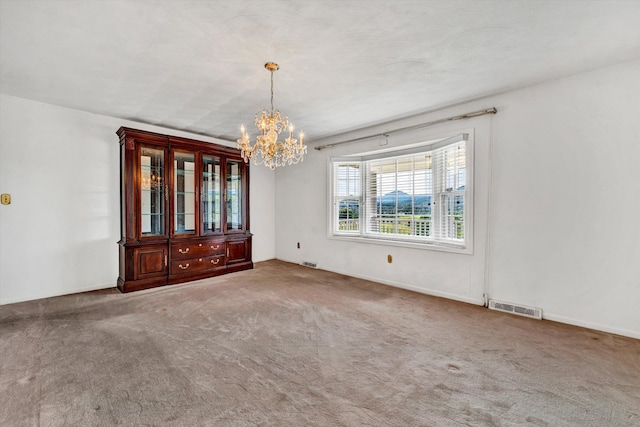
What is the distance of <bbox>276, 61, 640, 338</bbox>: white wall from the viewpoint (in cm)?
266

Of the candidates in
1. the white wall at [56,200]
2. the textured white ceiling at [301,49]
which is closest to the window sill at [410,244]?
the textured white ceiling at [301,49]

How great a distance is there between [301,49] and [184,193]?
3.20 m

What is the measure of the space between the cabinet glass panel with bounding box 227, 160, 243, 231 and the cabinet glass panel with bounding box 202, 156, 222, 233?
0.65 ft

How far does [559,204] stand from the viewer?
2965mm

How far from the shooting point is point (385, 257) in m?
4.49

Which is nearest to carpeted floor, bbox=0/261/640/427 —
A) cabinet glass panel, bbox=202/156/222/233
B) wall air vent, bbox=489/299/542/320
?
wall air vent, bbox=489/299/542/320

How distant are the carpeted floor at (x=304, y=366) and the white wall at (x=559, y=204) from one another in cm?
34

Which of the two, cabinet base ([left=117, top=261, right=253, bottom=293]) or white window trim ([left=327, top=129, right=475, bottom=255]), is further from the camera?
cabinet base ([left=117, top=261, right=253, bottom=293])

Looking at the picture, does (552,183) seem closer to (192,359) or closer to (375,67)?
Result: (375,67)

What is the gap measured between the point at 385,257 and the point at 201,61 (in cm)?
355

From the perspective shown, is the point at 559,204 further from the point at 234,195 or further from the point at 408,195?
the point at 234,195

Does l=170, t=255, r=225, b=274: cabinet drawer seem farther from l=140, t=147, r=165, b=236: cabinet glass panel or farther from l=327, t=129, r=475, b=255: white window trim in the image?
l=327, t=129, r=475, b=255: white window trim

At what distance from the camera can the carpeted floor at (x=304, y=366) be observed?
1.66 metres

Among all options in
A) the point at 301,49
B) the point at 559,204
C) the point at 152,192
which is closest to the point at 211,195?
the point at 152,192
